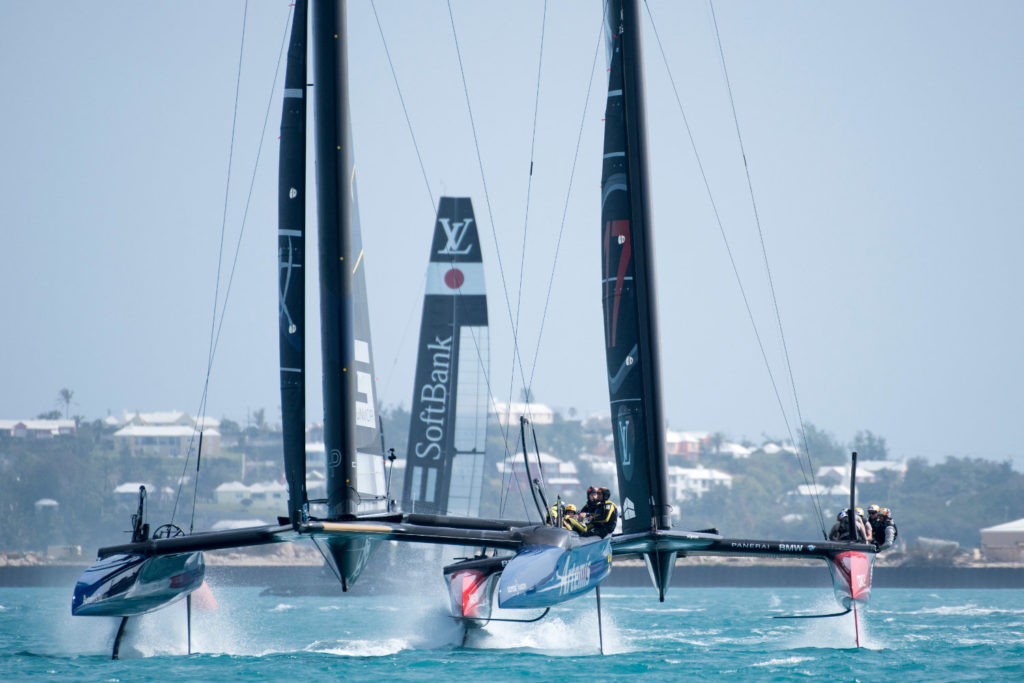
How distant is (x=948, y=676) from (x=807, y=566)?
1779 inches

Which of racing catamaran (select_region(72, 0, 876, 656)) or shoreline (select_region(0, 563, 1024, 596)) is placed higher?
racing catamaran (select_region(72, 0, 876, 656))

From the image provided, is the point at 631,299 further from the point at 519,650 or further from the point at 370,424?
the point at 519,650

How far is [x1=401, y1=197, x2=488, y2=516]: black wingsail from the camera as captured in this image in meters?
23.3

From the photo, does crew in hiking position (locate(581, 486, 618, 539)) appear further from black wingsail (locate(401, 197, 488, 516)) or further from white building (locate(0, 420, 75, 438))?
white building (locate(0, 420, 75, 438))

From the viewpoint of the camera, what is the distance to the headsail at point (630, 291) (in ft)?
45.0

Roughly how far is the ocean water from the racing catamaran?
2.83ft

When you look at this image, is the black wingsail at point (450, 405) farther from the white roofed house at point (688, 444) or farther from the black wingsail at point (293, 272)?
the white roofed house at point (688, 444)

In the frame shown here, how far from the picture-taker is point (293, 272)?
43.3 ft

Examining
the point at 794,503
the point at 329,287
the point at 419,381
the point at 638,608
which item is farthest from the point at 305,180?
the point at 794,503

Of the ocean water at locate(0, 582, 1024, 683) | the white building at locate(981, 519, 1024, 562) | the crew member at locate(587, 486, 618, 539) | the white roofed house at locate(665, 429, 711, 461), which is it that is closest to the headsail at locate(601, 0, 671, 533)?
the crew member at locate(587, 486, 618, 539)

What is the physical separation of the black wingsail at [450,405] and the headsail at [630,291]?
9.11m

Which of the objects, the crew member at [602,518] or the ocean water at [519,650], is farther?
the crew member at [602,518]

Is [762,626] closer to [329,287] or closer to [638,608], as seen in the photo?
[638,608]

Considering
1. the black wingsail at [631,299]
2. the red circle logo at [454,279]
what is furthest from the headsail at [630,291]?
the red circle logo at [454,279]
